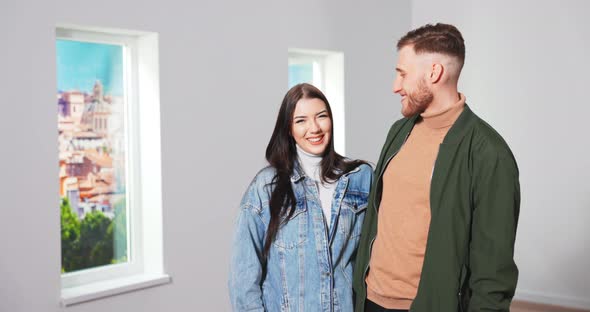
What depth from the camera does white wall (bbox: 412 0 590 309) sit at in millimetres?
4750

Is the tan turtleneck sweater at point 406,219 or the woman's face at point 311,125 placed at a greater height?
the woman's face at point 311,125

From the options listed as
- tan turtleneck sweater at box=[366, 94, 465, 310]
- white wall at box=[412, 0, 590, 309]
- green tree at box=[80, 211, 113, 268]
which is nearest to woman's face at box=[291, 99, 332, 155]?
tan turtleneck sweater at box=[366, 94, 465, 310]

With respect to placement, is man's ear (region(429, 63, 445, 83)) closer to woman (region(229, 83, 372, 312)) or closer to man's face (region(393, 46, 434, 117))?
man's face (region(393, 46, 434, 117))

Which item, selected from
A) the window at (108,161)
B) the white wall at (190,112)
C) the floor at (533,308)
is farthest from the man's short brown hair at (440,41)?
the floor at (533,308)

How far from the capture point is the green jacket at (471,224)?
1740 mm

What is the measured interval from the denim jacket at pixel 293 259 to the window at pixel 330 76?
2.79 metres

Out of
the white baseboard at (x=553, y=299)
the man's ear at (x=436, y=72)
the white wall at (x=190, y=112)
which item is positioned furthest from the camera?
the white baseboard at (x=553, y=299)

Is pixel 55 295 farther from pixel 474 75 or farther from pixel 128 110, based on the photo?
pixel 474 75

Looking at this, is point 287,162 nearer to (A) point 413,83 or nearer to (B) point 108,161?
(A) point 413,83

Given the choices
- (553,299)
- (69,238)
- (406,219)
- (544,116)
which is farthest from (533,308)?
(406,219)

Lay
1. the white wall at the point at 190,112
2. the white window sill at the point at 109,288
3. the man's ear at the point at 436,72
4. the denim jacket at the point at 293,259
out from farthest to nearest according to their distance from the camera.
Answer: the white window sill at the point at 109,288 < the white wall at the point at 190,112 < the denim jacket at the point at 293,259 < the man's ear at the point at 436,72

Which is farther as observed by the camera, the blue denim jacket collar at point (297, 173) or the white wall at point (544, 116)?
the white wall at point (544, 116)

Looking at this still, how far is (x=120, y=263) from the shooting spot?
3652mm

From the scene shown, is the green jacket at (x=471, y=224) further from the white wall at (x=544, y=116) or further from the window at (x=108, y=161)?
the white wall at (x=544, y=116)
